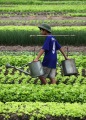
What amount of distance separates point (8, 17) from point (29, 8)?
335cm

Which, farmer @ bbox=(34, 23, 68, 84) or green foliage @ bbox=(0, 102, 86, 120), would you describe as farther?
farmer @ bbox=(34, 23, 68, 84)

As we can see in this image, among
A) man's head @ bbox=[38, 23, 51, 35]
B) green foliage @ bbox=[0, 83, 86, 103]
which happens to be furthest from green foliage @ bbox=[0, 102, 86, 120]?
man's head @ bbox=[38, 23, 51, 35]

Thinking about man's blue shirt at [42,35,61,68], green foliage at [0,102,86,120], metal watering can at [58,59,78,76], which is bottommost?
green foliage at [0,102,86,120]

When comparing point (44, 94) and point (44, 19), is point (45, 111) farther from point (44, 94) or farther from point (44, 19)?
point (44, 19)

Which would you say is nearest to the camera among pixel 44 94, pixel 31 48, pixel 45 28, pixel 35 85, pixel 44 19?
pixel 44 94

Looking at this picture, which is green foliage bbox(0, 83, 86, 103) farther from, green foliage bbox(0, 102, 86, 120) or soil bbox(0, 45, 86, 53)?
soil bbox(0, 45, 86, 53)

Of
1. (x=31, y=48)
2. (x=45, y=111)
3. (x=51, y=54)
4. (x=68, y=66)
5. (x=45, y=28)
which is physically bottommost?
(x=45, y=111)

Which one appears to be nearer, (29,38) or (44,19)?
(29,38)

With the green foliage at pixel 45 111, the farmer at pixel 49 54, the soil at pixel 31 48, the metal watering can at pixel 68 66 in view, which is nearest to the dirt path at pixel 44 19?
the soil at pixel 31 48

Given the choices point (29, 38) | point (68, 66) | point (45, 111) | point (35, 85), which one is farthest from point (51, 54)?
point (29, 38)

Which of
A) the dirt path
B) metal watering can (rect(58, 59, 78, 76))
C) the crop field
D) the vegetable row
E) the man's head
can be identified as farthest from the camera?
the dirt path

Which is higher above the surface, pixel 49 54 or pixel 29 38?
pixel 49 54

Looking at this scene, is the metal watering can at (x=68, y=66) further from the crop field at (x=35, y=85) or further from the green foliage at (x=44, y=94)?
the green foliage at (x=44, y=94)

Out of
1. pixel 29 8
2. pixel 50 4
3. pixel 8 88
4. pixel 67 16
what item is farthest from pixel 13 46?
pixel 50 4
